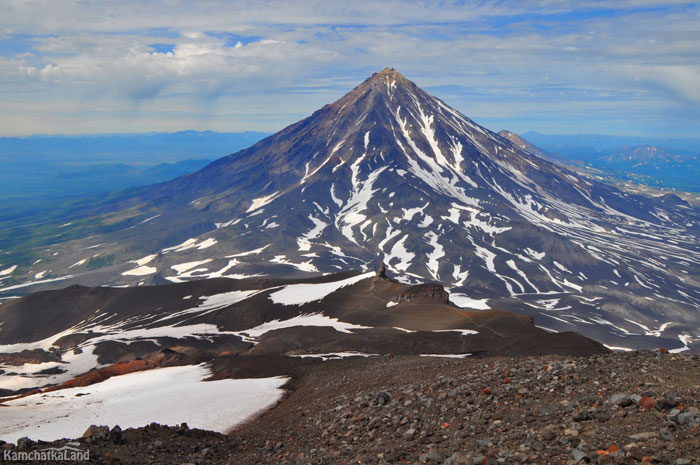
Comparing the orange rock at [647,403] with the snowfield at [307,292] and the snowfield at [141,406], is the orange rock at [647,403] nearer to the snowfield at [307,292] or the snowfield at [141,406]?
the snowfield at [141,406]

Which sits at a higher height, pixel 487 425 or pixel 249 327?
pixel 487 425

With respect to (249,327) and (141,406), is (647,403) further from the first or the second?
(249,327)

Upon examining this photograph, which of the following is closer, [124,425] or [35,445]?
[35,445]

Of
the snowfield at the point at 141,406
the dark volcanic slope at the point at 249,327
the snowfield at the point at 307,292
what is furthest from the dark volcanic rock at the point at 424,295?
the snowfield at the point at 141,406

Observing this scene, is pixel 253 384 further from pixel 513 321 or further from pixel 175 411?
pixel 513 321

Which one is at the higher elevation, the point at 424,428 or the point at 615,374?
the point at 615,374

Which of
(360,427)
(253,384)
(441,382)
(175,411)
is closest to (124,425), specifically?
(175,411)

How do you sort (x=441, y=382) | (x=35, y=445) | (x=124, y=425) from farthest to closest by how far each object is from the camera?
(x=124, y=425), (x=441, y=382), (x=35, y=445)

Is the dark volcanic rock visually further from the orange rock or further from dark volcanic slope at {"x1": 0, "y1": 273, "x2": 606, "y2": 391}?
the orange rock

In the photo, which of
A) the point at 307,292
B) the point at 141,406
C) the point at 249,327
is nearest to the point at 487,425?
the point at 141,406
